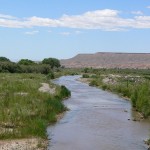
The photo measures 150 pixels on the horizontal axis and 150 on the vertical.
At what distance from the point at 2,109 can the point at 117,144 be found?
10.2 meters

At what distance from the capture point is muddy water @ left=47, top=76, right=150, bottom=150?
2316 cm

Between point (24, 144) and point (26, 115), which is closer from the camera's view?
point (24, 144)

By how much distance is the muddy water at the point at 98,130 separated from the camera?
23156mm

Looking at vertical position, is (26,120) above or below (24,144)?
above

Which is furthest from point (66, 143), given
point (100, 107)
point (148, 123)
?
point (100, 107)

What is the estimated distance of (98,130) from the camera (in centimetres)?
2811

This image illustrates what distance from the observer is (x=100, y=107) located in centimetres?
4166

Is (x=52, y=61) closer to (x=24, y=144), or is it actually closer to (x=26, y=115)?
(x=26, y=115)

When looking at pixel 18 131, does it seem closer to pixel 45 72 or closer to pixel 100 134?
pixel 100 134

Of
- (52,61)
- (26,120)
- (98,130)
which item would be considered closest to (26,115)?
(26,120)

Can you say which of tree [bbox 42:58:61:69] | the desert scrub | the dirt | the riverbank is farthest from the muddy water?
tree [bbox 42:58:61:69]

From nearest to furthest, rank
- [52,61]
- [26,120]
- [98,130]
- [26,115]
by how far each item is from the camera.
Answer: [26,120]
[98,130]
[26,115]
[52,61]

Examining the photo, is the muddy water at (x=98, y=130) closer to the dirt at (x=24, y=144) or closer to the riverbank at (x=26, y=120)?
the dirt at (x=24, y=144)

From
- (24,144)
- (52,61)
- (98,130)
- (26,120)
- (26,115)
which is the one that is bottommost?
(98,130)
